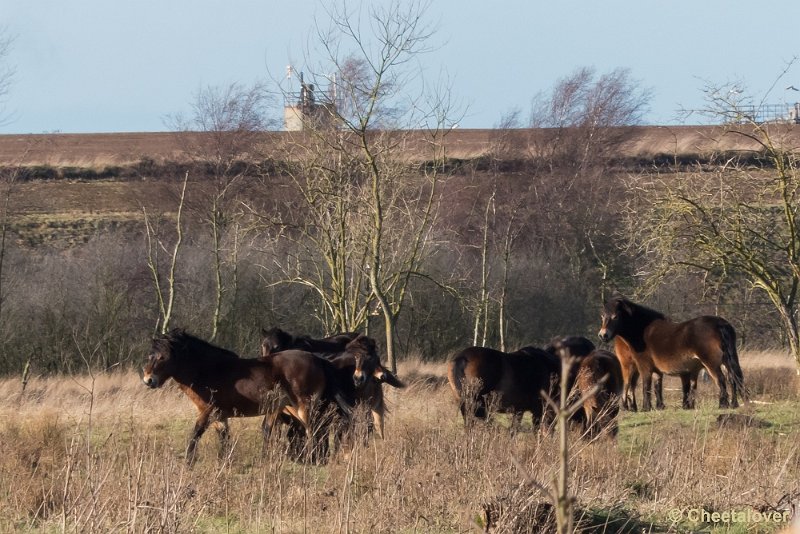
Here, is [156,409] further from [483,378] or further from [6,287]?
[6,287]

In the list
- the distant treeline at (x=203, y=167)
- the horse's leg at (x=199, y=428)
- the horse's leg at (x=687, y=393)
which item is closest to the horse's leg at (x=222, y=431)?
the horse's leg at (x=199, y=428)

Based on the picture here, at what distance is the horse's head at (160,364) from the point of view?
489 inches

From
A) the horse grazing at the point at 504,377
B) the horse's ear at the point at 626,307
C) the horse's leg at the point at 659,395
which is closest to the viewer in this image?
the horse grazing at the point at 504,377

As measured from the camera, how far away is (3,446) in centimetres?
1016

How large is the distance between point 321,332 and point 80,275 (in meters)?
6.74

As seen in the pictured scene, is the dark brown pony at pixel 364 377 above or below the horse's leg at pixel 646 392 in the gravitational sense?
above

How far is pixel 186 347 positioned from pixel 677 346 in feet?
25.5

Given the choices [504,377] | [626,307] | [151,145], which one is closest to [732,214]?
[626,307]

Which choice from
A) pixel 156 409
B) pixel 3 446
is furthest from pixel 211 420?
pixel 156 409

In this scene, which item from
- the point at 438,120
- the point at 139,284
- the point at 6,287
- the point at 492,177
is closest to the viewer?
the point at 438,120

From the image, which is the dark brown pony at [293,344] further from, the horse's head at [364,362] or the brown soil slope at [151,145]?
the brown soil slope at [151,145]

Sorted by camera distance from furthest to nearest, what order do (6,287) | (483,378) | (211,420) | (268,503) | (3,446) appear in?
1. (6,287)
2. (483,378)
3. (211,420)
4. (3,446)
5. (268,503)

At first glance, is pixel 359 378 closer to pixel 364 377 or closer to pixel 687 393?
pixel 364 377

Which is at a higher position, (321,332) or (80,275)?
(80,275)
